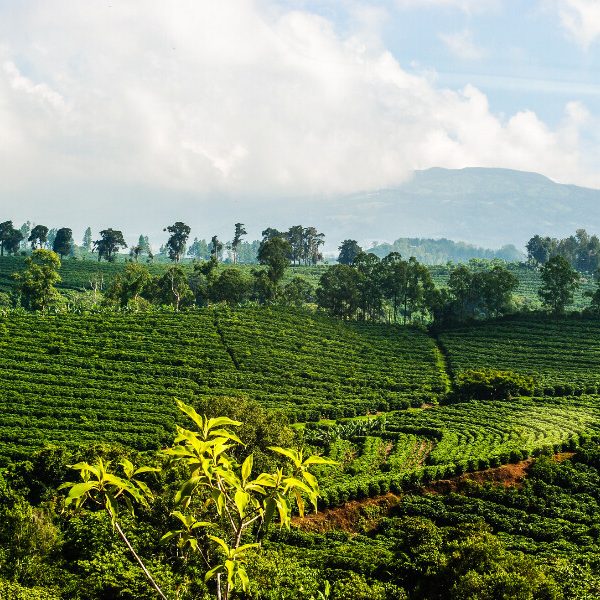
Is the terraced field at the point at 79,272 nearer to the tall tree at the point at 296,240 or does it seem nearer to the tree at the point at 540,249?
the tall tree at the point at 296,240

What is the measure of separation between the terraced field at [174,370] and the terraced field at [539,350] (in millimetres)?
4809

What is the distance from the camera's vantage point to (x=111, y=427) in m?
52.4

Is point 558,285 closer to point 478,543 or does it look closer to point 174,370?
point 174,370

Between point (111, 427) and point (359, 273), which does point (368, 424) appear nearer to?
point (111, 427)

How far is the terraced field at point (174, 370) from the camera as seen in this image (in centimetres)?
5334

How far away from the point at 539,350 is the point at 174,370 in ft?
141

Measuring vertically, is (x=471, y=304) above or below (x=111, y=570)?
above

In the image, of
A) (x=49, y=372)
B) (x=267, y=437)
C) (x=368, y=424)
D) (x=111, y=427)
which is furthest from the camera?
(x=49, y=372)

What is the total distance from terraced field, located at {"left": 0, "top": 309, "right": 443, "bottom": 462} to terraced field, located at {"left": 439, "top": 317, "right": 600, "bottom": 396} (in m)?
4.81

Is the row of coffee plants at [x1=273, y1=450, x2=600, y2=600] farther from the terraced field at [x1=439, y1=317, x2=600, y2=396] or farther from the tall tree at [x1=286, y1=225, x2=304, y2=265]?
the tall tree at [x1=286, y1=225, x2=304, y2=265]

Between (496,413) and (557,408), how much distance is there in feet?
18.9

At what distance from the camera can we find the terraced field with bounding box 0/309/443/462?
53344 mm

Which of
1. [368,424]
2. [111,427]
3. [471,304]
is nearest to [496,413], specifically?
[368,424]

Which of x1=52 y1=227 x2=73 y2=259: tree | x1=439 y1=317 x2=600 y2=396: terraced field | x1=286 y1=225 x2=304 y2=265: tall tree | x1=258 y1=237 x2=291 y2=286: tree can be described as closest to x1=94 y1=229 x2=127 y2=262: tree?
x1=52 y1=227 x2=73 y2=259: tree
